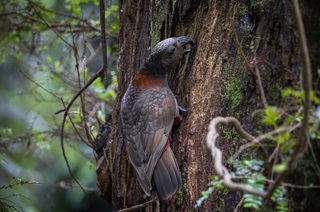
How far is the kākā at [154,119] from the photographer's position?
321 centimetres

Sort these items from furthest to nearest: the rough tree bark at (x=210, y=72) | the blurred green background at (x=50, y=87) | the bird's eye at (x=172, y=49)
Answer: the blurred green background at (x=50, y=87) → the bird's eye at (x=172, y=49) → the rough tree bark at (x=210, y=72)

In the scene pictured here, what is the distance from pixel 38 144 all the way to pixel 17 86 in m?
2.40

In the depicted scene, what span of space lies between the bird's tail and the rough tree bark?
0.17 feet

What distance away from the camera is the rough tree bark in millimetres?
2812

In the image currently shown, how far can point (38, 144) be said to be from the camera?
5.39 m

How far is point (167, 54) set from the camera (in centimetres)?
357

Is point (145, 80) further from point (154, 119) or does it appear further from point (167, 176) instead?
point (167, 176)

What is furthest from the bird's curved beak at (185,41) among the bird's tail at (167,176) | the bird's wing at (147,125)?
the bird's tail at (167,176)

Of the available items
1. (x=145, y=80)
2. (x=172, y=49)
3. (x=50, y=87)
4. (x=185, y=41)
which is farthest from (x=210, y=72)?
(x=50, y=87)

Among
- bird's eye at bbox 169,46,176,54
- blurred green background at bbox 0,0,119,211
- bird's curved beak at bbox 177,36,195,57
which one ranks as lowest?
blurred green background at bbox 0,0,119,211

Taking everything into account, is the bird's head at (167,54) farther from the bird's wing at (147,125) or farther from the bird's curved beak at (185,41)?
the bird's wing at (147,125)

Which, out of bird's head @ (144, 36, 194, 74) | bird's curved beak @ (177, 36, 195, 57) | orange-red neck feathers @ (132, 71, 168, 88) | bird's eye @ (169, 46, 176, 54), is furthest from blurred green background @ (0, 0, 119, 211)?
bird's curved beak @ (177, 36, 195, 57)

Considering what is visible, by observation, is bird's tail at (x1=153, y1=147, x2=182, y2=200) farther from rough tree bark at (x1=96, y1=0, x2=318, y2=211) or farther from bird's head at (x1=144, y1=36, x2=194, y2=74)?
bird's head at (x1=144, y1=36, x2=194, y2=74)

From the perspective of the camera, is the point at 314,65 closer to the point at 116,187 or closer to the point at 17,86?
the point at 116,187
